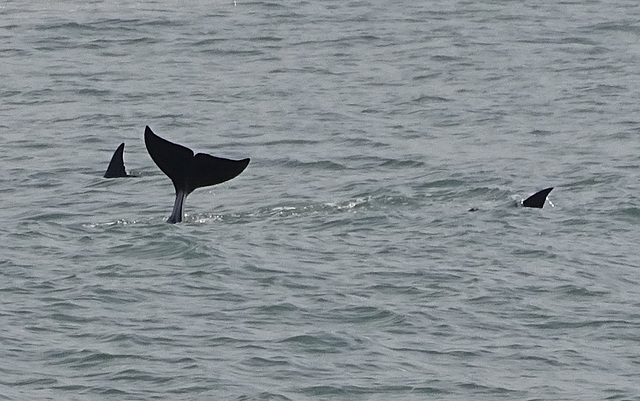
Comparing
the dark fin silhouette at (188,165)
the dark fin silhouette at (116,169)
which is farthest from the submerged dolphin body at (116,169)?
the dark fin silhouette at (188,165)

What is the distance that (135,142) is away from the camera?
2195 cm

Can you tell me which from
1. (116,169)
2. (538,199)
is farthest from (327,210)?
(116,169)

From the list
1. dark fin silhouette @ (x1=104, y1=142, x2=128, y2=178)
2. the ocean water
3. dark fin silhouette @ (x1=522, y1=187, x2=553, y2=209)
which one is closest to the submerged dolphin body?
dark fin silhouette @ (x1=104, y1=142, x2=128, y2=178)

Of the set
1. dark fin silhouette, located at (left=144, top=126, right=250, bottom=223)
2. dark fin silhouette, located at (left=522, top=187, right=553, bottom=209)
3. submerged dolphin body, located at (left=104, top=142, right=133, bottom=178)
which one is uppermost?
dark fin silhouette, located at (left=144, top=126, right=250, bottom=223)

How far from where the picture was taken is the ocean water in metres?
12.2

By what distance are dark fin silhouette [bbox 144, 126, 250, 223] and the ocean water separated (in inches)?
22.2

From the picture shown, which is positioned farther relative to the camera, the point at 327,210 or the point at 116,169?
the point at 116,169

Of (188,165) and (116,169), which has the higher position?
(188,165)

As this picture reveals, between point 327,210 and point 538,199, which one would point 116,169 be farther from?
point 538,199

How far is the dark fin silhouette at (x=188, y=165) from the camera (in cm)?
1597

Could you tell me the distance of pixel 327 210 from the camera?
17500 mm

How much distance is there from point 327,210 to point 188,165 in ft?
6.10

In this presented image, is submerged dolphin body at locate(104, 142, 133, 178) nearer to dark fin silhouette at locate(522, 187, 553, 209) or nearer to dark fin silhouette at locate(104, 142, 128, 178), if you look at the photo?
dark fin silhouette at locate(104, 142, 128, 178)

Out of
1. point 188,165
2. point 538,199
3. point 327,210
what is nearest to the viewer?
point 188,165
